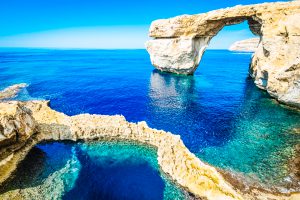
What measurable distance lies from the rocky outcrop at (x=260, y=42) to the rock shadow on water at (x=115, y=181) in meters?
25.8

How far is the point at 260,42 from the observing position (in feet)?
153

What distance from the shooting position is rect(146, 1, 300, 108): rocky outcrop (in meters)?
32.7

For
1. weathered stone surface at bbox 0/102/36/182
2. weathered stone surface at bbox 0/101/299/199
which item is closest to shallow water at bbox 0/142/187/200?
weathered stone surface at bbox 0/101/299/199

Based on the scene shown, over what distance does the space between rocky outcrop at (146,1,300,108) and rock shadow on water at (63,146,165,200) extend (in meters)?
25.8

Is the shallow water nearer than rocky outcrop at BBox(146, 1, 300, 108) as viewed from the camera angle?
Yes

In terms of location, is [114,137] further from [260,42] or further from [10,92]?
[260,42]

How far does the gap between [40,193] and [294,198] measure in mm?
18263

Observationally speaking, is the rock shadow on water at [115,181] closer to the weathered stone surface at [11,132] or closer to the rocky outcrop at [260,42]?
the weathered stone surface at [11,132]

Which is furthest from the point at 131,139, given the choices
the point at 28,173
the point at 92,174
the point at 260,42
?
the point at 260,42

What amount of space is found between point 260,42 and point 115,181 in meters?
42.8

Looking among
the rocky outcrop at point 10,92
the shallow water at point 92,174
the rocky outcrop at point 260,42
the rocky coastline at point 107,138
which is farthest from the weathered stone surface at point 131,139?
the rocky outcrop at point 260,42

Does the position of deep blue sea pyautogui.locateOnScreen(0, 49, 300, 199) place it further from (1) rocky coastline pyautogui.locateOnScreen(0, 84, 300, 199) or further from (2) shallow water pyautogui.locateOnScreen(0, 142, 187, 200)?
(1) rocky coastline pyautogui.locateOnScreen(0, 84, 300, 199)

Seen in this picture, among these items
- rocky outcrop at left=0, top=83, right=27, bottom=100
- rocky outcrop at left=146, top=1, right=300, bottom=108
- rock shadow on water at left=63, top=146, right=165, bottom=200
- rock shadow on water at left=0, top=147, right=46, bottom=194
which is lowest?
rock shadow on water at left=63, top=146, right=165, bottom=200

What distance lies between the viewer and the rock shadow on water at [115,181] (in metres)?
16.8
